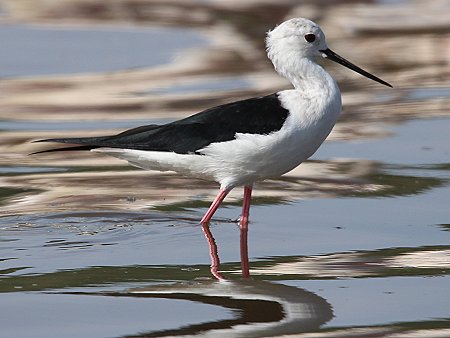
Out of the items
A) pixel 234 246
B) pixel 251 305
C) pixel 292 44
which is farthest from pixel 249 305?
pixel 292 44

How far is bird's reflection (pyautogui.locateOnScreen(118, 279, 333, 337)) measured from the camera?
258 inches

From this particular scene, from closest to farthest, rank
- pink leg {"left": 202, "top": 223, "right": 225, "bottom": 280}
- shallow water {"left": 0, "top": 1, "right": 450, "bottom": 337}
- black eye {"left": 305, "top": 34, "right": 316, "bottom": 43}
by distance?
shallow water {"left": 0, "top": 1, "right": 450, "bottom": 337} → pink leg {"left": 202, "top": 223, "right": 225, "bottom": 280} → black eye {"left": 305, "top": 34, "right": 316, "bottom": 43}

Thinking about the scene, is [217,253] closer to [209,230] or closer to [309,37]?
[209,230]

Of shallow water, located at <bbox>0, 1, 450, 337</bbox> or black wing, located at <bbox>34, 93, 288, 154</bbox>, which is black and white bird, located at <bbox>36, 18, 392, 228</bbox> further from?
shallow water, located at <bbox>0, 1, 450, 337</bbox>

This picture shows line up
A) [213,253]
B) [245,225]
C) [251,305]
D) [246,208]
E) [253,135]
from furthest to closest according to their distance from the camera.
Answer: [246,208] → [245,225] → [253,135] → [213,253] → [251,305]

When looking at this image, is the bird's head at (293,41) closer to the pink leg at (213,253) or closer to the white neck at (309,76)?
the white neck at (309,76)

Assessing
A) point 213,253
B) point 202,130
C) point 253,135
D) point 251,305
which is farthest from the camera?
point 202,130

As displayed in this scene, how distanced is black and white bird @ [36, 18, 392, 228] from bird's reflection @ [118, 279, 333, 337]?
1202mm

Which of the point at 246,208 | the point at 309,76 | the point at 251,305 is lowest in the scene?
the point at 251,305

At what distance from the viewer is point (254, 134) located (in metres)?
8.45

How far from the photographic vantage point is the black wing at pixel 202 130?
854 centimetres

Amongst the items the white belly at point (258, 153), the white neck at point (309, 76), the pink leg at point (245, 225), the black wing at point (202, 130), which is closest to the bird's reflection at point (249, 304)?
the pink leg at point (245, 225)

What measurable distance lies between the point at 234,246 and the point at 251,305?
1466mm

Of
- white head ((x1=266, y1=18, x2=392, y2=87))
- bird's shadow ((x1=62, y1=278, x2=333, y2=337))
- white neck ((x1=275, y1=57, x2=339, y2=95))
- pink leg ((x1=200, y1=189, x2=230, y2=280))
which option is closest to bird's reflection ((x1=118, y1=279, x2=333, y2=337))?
bird's shadow ((x1=62, y1=278, x2=333, y2=337))
